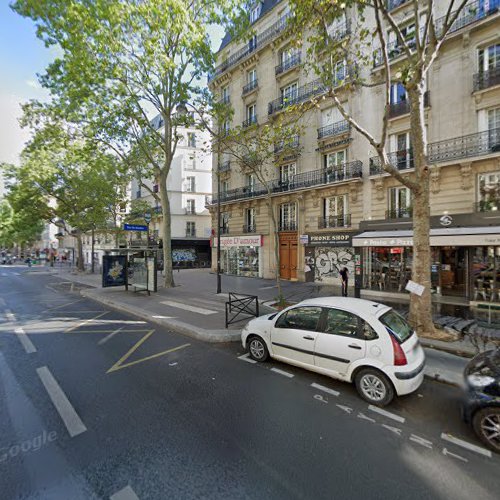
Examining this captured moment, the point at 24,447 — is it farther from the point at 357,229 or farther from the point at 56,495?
the point at 357,229

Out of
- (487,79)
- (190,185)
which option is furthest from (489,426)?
(190,185)

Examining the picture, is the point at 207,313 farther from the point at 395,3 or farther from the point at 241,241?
the point at 395,3

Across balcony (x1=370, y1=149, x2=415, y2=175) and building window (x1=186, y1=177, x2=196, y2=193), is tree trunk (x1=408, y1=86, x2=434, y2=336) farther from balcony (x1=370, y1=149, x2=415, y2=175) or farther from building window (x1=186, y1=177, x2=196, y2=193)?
building window (x1=186, y1=177, x2=196, y2=193)

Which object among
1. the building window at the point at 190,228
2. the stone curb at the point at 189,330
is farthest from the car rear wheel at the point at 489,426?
the building window at the point at 190,228

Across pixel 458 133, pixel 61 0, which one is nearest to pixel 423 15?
pixel 458 133

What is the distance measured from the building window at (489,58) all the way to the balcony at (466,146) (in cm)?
287

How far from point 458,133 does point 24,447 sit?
16492mm

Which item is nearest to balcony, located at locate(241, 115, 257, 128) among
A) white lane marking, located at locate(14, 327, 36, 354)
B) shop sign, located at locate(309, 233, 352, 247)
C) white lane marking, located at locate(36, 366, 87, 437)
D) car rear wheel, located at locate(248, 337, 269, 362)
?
shop sign, located at locate(309, 233, 352, 247)

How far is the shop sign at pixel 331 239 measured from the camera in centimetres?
1503

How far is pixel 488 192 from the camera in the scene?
1109cm

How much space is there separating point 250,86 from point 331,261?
14.7 metres

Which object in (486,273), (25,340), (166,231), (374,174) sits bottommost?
(25,340)

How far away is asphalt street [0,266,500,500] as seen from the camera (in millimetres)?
2494

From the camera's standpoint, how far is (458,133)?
11812 mm
